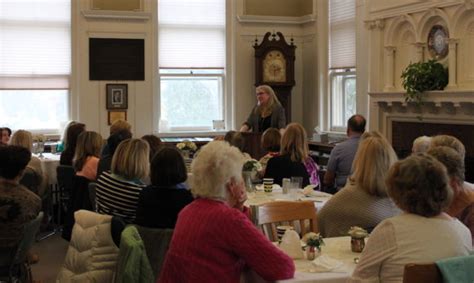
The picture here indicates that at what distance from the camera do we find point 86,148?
18.7ft

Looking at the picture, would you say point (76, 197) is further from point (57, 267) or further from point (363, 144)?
point (363, 144)

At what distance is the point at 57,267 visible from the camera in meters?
5.83

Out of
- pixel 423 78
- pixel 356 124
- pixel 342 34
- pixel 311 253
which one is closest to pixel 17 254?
pixel 311 253

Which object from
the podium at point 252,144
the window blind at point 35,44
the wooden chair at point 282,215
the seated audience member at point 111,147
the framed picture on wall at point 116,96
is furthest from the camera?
the framed picture on wall at point 116,96

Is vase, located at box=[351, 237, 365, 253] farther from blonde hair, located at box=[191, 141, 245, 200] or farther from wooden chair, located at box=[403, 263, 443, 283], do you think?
wooden chair, located at box=[403, 263, 443, 283]

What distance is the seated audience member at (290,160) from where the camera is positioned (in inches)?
215

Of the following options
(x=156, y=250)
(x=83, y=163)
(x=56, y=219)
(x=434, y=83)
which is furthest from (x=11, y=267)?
(x=434, y=83)

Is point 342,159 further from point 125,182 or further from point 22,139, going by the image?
point 22,139

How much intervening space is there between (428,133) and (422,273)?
5.52m

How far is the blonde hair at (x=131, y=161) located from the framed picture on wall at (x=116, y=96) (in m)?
5.21

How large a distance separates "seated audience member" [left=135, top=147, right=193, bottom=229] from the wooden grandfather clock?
6156 mm

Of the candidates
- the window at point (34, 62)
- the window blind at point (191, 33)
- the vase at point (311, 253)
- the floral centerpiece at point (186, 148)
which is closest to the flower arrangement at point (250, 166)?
the floral centerpiece at point (186, 148)

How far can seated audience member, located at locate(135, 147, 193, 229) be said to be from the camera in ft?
11.6

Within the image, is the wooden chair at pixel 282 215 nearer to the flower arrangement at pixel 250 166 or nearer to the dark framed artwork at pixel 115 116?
the flower arrangement at pixel 250 166
